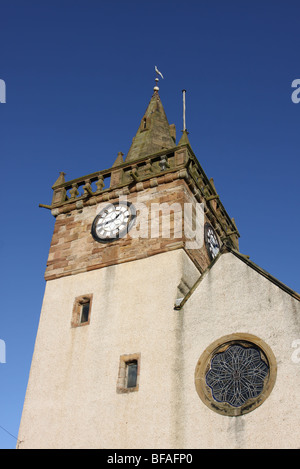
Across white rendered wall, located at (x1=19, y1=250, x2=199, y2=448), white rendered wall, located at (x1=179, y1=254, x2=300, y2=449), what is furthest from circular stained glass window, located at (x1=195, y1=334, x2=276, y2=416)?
white rendered wall, located at (x1=19, y1=250, x2=199, y2=448)

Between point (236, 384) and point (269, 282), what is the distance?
2.45 m

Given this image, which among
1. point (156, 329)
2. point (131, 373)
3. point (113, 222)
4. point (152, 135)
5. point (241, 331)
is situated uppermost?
point (152, 135)

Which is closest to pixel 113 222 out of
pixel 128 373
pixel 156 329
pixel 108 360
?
pixel 156 329

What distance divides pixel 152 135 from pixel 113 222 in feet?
18.9

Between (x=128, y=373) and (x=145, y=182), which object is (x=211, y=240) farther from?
(x=128, y=373)

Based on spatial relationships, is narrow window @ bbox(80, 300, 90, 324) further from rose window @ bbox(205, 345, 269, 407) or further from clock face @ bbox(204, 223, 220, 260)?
rose window @ bbox(205, 345, 269, 407)

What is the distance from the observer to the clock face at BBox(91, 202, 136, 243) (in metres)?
16.7

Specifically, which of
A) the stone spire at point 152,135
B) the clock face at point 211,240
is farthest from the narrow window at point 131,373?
the stone spire at point 152,135

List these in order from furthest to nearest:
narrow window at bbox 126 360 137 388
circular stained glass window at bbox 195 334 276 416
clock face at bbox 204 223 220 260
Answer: clock face at bbox 204 223 220 260
narrow window at bbox 126 360 137 388
circular stained glass window at bbox 195 334 276 416

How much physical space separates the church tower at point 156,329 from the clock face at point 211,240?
3.5 inches

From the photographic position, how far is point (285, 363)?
1155cm

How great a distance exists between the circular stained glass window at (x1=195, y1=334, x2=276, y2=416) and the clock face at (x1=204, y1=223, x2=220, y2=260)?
532 centimetres

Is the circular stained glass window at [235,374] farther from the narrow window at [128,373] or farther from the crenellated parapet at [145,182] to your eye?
the crenellated parapet at [145,182]

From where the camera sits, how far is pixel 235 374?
1230 centimetres
